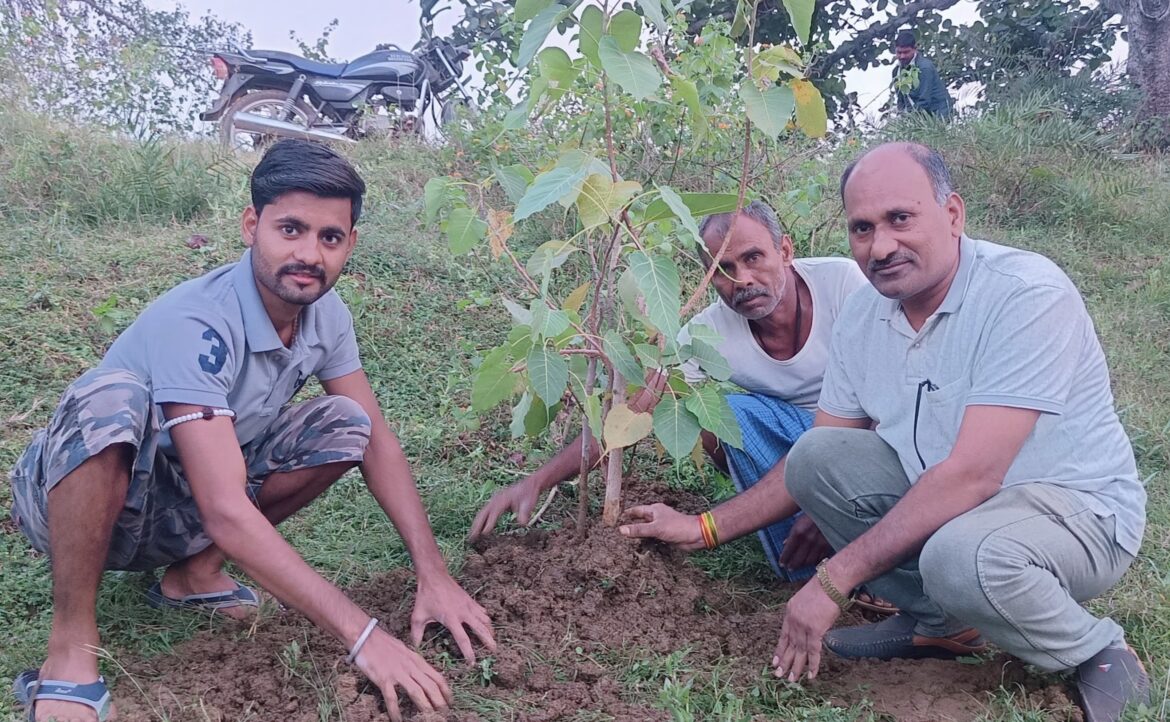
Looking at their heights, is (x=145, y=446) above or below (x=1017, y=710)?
above

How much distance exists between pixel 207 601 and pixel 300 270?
86cm

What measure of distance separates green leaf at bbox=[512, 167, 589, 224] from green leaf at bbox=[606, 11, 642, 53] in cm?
25

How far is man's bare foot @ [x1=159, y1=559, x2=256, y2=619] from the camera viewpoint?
7.39 ft

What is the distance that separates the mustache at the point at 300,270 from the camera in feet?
6.73

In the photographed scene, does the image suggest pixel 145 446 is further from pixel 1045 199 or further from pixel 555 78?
pixel 1045 199

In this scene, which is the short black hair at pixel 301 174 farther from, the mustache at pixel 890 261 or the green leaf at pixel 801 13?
the mustache at pixel 890 261

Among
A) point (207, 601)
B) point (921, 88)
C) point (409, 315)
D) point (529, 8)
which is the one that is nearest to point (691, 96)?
point (529, 8)

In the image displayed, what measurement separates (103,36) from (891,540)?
8.61 m

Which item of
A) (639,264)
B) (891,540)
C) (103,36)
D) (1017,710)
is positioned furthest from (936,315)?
(103,36)

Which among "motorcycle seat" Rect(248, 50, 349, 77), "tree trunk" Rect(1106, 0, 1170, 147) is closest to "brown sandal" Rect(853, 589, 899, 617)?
"tree trunk" Rect(1106, 0, 1170, 147)

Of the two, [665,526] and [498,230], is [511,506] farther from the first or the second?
[498,230]

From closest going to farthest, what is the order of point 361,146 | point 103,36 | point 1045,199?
point 1045,199 < point 361,146 < point 103,36

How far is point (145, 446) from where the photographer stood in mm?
1988

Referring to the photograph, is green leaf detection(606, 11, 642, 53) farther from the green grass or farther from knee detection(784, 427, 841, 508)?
the green grass
